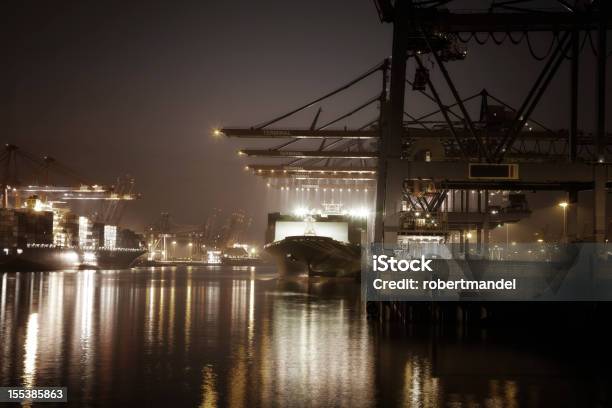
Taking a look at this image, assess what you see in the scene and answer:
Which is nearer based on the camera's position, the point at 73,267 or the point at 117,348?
the point at 117,348

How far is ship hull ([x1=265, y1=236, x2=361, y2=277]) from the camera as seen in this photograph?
6234 cm

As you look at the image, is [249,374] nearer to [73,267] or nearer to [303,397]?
[303,397]

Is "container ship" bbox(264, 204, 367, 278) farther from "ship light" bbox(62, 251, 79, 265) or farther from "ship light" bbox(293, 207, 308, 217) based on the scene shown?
"ship light" bbox(62, 251, 79, 265)

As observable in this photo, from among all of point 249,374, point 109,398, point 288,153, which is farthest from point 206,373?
point 288,153

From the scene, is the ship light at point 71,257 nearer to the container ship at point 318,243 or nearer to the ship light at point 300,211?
the container ship at point 318,243

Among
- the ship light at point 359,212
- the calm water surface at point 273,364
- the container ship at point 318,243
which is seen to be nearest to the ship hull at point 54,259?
the container ship at point 318,243

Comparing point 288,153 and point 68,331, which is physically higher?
point 288,153

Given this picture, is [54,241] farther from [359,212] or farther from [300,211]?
[359,212]

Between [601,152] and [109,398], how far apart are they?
68.5 ft

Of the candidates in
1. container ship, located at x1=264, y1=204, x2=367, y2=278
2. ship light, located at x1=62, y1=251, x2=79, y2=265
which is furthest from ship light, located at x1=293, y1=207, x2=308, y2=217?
ship light, located at x1=62, y1=251, x2=79, y2=265

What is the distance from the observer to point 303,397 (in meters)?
10.8

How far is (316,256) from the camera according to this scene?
62.9 m

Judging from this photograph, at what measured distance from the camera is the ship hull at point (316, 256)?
62.3 metres

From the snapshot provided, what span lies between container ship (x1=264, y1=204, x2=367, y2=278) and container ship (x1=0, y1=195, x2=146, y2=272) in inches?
1394
